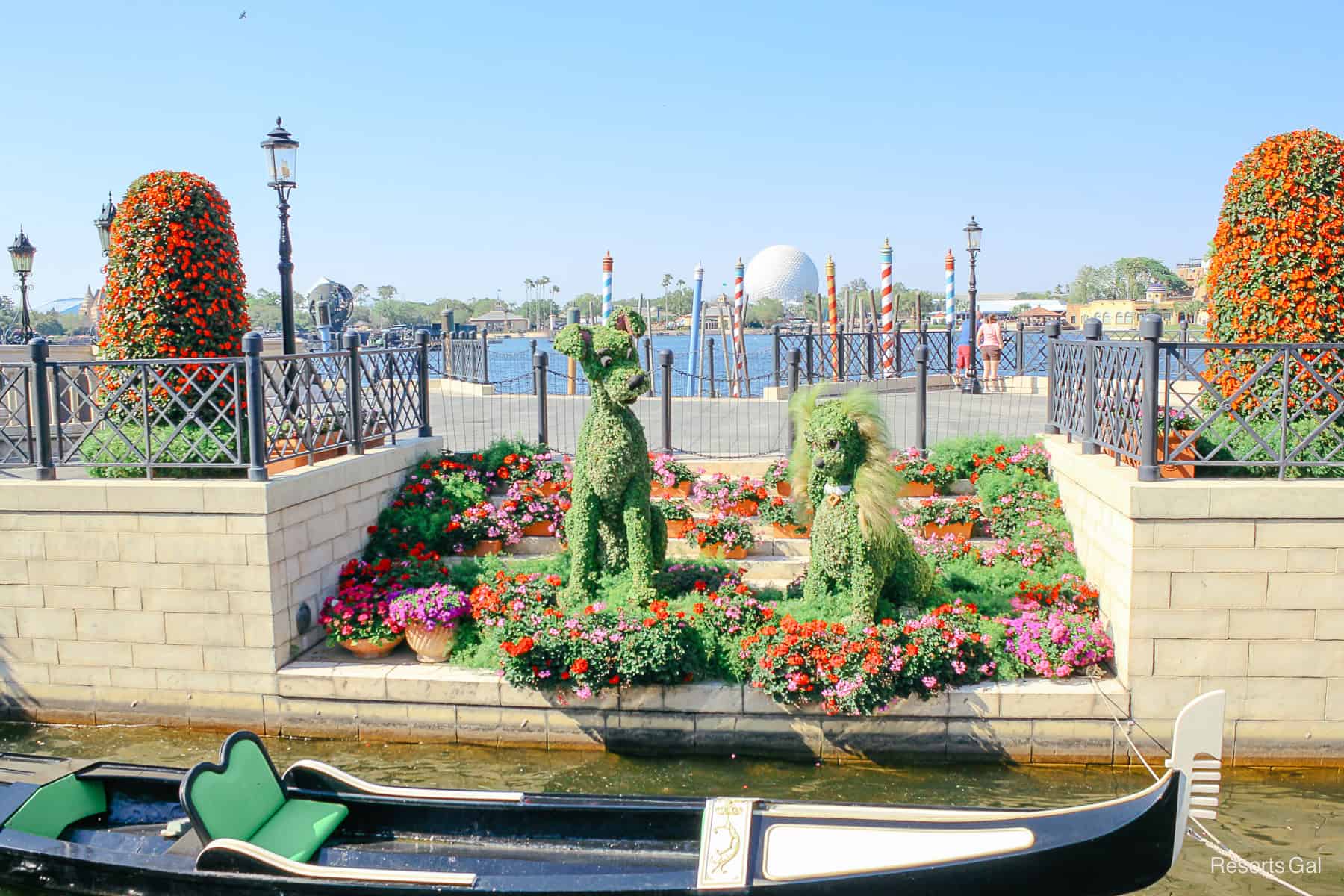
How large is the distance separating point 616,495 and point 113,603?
3.97 metres

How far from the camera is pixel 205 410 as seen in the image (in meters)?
8.77

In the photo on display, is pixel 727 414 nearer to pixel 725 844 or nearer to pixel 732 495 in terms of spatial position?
pixel 732 495

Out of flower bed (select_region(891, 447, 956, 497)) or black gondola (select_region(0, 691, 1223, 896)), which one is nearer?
black gondola (select_region(0, 691, 1223, 896))

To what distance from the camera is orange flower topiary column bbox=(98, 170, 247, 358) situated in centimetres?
844

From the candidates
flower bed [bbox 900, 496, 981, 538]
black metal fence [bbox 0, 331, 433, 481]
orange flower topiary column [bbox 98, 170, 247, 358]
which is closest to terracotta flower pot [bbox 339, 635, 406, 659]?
black metal fence [bbox 0, 331, 433, 481]

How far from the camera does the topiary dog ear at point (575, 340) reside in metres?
7.40

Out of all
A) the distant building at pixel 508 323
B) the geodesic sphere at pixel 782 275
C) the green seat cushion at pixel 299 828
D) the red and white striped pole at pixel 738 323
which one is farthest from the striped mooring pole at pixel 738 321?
the distant building at pixel 508 323

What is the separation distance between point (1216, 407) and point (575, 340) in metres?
4.44

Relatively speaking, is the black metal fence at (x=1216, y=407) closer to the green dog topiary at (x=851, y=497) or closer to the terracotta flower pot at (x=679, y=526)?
the green dog topiary at (x=851, y=497)

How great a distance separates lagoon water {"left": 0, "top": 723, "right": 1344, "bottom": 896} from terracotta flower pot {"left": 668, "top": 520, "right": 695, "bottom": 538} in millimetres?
2624

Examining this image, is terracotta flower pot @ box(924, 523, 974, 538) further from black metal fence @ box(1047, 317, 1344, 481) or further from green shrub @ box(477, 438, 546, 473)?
green shrub @ box(477, 438, 546, 473)

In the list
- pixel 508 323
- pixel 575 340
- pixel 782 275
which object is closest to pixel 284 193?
pixel 575 340

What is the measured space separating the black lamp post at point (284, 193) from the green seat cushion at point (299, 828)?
5.63 m

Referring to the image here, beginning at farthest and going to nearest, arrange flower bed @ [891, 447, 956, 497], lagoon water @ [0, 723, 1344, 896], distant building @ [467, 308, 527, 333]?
distant building @ [467, 308, 527, 333], flower bed @ [891, 447, 956, 497], lagoon water @ [0, 723, 1344, 896]
